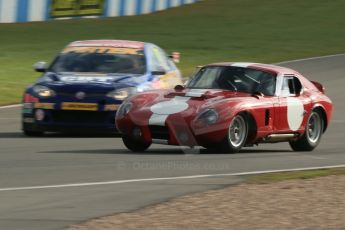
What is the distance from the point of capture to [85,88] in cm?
1451

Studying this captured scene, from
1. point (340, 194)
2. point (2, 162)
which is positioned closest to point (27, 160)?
point (2, 162)

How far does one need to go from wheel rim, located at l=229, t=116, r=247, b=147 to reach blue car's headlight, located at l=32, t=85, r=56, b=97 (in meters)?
3.08

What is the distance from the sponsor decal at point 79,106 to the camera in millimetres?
14422

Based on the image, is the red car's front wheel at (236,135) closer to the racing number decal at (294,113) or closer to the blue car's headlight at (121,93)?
the racing number decal at (294,113)

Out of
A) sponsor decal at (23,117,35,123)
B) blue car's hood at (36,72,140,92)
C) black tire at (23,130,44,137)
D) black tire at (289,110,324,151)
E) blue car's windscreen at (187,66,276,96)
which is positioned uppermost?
blue car's windscreen at (187,66,276,96)

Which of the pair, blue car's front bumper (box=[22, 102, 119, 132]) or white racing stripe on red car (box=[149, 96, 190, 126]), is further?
blue car's front bumper (box=[22, 102, 119, 132])

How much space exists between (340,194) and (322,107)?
494 cm

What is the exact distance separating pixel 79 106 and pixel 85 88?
0.27 meters

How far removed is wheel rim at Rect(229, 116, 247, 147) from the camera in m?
12.5

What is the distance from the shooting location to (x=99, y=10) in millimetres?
39094

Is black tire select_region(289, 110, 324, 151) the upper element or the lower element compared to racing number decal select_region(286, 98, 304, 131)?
lower

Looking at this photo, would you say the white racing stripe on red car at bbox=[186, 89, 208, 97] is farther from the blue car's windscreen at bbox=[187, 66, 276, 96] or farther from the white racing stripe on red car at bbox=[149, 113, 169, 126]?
the white racing stripe on red car at bbox=[149, 113, 169, 126]

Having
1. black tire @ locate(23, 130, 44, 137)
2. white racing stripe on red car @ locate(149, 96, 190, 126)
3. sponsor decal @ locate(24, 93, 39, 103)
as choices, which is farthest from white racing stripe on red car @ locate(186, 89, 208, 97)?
black tire @ locate(23, 130, 44, 137)

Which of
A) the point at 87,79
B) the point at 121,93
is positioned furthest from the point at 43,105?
the point at 121,93
